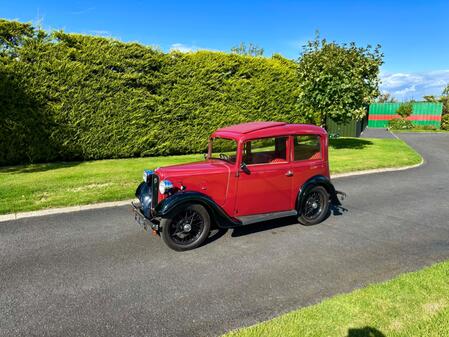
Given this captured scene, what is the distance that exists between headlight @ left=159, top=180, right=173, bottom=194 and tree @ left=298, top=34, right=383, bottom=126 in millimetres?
12098

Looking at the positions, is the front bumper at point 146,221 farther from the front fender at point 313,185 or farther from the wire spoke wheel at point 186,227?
the front fender at point 313,185

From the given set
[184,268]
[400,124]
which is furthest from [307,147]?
[400,124]

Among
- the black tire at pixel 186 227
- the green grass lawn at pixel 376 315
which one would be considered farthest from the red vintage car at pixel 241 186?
the green grass lawn at pixel 376 315

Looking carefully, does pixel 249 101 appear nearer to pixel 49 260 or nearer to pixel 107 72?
pixel 107 72

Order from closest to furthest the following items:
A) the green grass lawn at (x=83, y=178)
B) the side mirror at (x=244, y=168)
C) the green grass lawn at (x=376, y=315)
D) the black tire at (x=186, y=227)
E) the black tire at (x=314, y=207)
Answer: the green grass lawn at (x=376, y=315), the black tire at (x=186, y=227), the side mirror at (x=244, y=168), the black tire at (x=314, y=207), the green grass lawn at (x=83, y=178)

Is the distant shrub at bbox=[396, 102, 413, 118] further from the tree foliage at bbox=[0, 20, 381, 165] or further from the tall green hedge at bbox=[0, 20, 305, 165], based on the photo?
the tall green hedge at bbox=[0, 20, 305, 165]

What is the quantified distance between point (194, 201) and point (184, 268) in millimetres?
1080

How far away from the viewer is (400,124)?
3675cm

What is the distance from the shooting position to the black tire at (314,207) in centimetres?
660

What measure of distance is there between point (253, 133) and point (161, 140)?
9.00 metres

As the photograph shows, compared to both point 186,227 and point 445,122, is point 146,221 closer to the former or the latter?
point 186,227

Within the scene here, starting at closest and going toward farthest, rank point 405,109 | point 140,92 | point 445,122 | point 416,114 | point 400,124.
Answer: point 140,92, point 445,122, point 400,124, point 405,109, point 416,114

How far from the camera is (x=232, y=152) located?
596 centimetres

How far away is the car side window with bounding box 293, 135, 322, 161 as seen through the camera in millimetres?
6328
